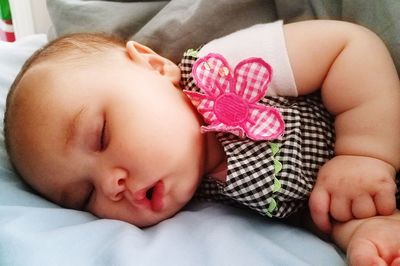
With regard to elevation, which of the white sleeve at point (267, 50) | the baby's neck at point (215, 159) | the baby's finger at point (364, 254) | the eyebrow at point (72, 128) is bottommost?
the baby's neck at point (215, 159)

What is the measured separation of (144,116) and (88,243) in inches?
8.2

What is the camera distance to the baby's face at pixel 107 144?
708 millimetres

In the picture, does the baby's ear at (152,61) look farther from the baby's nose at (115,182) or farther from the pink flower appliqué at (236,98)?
the baby's nose at (115,182)

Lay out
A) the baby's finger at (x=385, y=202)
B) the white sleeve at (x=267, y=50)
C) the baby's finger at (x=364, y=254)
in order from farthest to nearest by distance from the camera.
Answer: the white sleeve at (x=267, y=50) < the baby's finger at (x=385, y=202) < the baby's finger at (x=364, y=254)

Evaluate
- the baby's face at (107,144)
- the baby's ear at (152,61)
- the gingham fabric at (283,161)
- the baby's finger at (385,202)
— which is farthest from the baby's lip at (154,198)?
the baby's finger at (385,202)

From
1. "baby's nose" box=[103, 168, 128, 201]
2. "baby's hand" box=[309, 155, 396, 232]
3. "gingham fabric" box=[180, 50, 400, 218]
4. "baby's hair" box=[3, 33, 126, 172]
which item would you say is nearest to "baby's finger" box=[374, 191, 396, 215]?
"baby's hand" box=[309, 155, 396, 232]

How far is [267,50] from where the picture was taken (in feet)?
2.63

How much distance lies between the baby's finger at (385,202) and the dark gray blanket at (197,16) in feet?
0.74

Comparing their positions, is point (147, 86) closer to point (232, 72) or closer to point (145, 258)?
point (232, 72)

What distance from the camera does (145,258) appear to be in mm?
591

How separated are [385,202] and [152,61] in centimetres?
45

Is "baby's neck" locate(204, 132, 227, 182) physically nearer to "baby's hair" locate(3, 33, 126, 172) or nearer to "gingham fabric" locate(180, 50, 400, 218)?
"gingham fabric" locate(180, 50, 400, 218)

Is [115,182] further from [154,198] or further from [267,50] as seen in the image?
[267,50]

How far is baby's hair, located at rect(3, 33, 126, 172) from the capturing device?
0.78 metres
